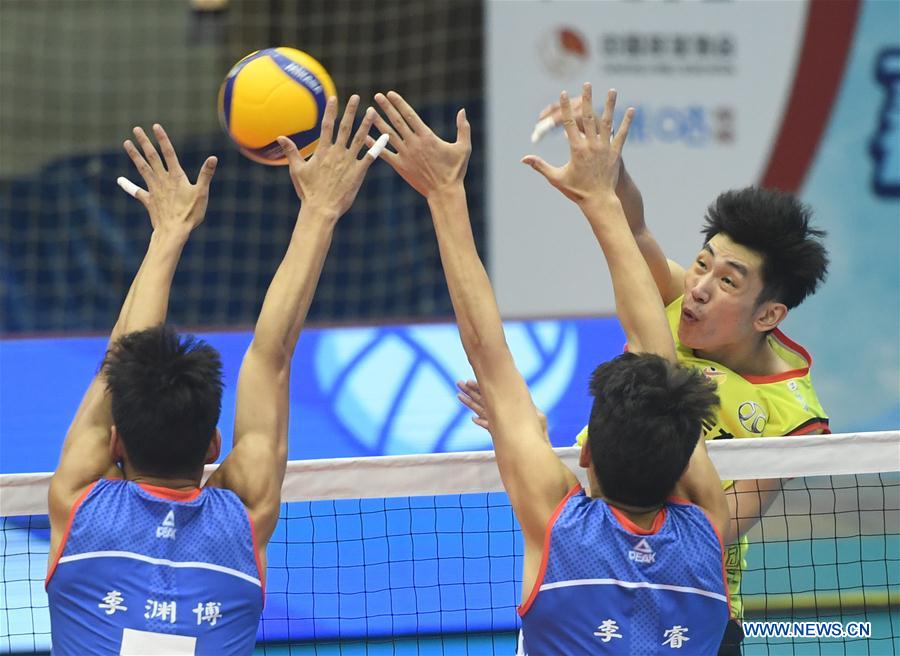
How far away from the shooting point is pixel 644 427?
3064 mm

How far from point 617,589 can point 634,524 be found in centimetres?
17

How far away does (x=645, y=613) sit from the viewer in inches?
121

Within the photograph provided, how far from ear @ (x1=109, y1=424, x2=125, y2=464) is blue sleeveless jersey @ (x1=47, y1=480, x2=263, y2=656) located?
0.44 ft

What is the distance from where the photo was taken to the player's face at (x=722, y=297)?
4355mm

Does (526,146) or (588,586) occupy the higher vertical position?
(526,146)

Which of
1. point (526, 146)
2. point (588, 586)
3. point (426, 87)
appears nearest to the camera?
point (588, 586)

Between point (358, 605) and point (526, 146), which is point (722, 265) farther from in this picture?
point (526, 146)

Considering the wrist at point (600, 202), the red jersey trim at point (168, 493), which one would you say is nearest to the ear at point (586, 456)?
the wrist at point (600, 202)

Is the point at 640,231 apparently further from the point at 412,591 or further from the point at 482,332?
the point at 412,591

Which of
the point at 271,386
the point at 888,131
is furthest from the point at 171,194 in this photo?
the point at 888,131

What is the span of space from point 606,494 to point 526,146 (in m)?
8.27

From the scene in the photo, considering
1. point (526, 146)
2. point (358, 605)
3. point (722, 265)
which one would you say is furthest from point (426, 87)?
point (722, 265)

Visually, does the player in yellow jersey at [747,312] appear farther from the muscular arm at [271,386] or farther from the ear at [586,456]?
the muscular arm at [271,386]

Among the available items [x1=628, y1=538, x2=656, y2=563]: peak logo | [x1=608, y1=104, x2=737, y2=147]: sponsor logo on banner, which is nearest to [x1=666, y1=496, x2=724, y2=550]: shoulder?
[x1=628, y1=538, x2=656, y2=563]: peak logo
